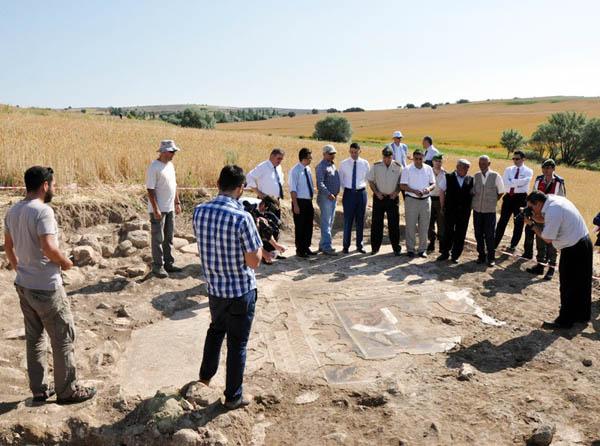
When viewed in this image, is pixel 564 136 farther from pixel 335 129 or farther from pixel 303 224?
pixel 303 224

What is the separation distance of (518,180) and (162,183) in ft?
19.4

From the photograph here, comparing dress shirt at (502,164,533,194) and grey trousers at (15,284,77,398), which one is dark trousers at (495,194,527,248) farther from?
grey trousers at (15,284,77,398)

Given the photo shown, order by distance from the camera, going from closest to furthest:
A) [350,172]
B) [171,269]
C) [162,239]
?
[162,239]
[171,269]
[350,172]

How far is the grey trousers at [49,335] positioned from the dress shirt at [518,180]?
7.25 metres

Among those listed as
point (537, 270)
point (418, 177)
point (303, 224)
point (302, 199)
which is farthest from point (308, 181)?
point (537, 270)

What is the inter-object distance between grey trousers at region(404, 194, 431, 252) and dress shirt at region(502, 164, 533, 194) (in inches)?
56.1

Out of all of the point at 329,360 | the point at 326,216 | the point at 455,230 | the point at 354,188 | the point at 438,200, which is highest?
the point at 354,188

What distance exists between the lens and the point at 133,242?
27.2 ft

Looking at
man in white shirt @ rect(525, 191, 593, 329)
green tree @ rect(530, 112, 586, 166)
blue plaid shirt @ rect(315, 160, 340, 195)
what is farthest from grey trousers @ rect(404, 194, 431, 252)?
green tree @ rect(530, 112, 586, 166)

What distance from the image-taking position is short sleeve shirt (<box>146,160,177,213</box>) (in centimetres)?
684

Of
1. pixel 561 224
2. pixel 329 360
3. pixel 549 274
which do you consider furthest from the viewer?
pixel 549 274

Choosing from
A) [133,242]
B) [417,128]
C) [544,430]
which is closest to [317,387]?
[544,430]

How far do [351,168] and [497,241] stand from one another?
3015 mm

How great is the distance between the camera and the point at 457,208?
332 inches
